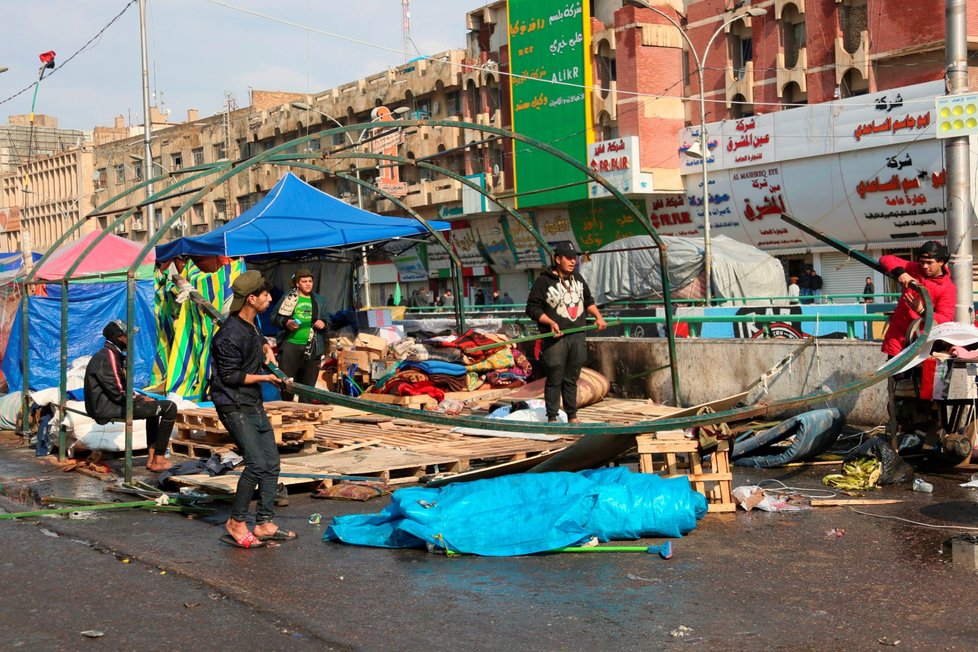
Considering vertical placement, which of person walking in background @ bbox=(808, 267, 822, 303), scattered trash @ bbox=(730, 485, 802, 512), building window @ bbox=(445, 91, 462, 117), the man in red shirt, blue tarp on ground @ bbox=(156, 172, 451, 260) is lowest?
scattered trash @ bbox=(730, 485, 802, 512)

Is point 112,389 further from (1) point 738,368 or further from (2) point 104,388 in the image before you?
(1) point 738,368

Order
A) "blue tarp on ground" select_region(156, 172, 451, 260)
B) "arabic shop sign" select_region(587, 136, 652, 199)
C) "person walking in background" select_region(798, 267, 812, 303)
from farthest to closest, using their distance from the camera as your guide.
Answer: "arabic shop sign" select_region(587, 136, 652, 199)
"person walking in background" select_region(798, 267, 812, 303)
"blue tarp on ground" select_region(156, 172, 451, 260)

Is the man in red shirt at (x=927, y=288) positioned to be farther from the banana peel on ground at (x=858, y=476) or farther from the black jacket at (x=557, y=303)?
the black jacket at (x=557, y=303)

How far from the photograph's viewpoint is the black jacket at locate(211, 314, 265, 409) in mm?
6977

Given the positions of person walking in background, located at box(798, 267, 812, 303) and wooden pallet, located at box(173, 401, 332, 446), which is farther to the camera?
person walking in background, located at box(798, 267, 812, 303)

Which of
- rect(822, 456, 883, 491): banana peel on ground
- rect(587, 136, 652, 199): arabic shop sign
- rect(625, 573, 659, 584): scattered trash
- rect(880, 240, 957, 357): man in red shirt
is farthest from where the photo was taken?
rect(587, 136, 652, 199): arabic shop sign

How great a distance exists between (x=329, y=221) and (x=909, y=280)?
1039 centimetres

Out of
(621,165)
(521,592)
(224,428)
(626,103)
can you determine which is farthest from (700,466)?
(626,103)

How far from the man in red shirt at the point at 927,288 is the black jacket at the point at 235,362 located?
17.5ft

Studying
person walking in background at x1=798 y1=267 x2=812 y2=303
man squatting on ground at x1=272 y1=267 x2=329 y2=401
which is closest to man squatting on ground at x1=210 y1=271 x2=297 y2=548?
man squatting on ground at x1=272 y1=267 x2=329 y2=401

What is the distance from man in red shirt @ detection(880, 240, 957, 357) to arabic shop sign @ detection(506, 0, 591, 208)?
31.1m

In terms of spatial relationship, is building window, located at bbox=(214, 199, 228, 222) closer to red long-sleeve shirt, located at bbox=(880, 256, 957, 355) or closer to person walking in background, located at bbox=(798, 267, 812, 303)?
person walking in background, located at bbox=(798, 267, 812, 303)

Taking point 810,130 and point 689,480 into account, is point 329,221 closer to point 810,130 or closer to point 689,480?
point 689,480

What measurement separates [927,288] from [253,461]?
19.2 ft
